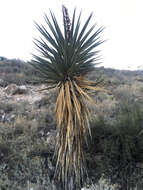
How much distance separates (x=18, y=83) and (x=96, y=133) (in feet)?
23.6

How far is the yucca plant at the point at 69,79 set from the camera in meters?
2.84

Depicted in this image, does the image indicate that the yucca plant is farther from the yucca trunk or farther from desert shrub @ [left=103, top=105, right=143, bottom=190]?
desert shrub @ [left=103, top=105, right=143, bottom=190]

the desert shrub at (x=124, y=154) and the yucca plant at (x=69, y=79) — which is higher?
the yucca plant at (x=69, y=79)

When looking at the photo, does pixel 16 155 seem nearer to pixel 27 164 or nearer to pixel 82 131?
pixel 27 164

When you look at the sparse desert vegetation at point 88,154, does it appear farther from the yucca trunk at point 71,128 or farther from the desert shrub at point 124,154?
the yucca trunk at point 71,128

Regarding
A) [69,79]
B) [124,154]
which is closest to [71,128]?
[69,79]

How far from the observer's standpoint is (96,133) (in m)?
3.80

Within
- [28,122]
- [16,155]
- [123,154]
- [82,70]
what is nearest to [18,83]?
[28,122]

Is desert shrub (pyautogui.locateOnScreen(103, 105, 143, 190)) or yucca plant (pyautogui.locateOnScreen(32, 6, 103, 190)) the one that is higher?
yucca plant (pyautogui.locateOnScreen(32, 6, 103, 190))

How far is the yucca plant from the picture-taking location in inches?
112

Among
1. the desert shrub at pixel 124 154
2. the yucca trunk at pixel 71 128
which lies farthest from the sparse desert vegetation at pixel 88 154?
the yucca trunk at pixel 71 128

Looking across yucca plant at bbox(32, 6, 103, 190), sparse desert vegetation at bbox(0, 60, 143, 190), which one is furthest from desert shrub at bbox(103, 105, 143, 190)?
yucca plant at bbox(32, 6, 103, 190)

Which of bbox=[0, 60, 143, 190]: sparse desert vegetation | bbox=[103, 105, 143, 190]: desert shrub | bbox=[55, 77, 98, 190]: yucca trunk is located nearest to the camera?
bbox=[55, 77, 98, 190]: yucca trunk

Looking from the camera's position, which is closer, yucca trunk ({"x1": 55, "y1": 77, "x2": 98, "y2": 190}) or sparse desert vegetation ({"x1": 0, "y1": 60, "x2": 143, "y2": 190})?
yucca trunk ({"x1": 55, "y1": 77, "x2": 98, "y2": 190})
